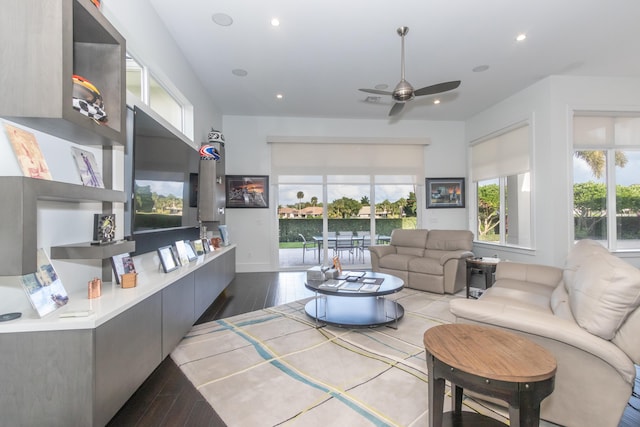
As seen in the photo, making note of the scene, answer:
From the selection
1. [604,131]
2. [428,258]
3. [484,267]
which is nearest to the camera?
[484,267]

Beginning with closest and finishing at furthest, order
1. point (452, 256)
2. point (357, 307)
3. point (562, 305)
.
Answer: point (562, 305), point (357, 307), point (452, 256)

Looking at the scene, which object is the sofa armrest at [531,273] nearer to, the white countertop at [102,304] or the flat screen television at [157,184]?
the white countertop at [102,304]

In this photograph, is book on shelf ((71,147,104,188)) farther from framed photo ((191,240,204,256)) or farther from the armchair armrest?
the armchair armrest

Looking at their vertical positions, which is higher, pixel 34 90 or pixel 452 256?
pixel 34 90

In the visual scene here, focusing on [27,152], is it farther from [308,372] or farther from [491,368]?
[491,368]

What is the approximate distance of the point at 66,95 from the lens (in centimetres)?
124

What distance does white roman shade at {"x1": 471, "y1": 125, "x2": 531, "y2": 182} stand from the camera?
4688 millimetres

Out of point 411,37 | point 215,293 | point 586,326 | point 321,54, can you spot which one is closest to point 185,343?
point 215,293

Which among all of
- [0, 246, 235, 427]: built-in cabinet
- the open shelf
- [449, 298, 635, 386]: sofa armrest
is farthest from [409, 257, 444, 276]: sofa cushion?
the open shelf

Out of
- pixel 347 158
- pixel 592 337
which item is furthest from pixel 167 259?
pixel 347 158

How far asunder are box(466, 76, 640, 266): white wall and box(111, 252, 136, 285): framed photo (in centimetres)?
538

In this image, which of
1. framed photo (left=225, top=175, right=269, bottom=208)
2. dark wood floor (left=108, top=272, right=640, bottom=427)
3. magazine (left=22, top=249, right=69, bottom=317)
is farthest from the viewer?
framed photo (left=225, top=175, right=269, bottom=208)

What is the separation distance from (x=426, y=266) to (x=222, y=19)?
13.8 feet

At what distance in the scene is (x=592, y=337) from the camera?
1386mm
